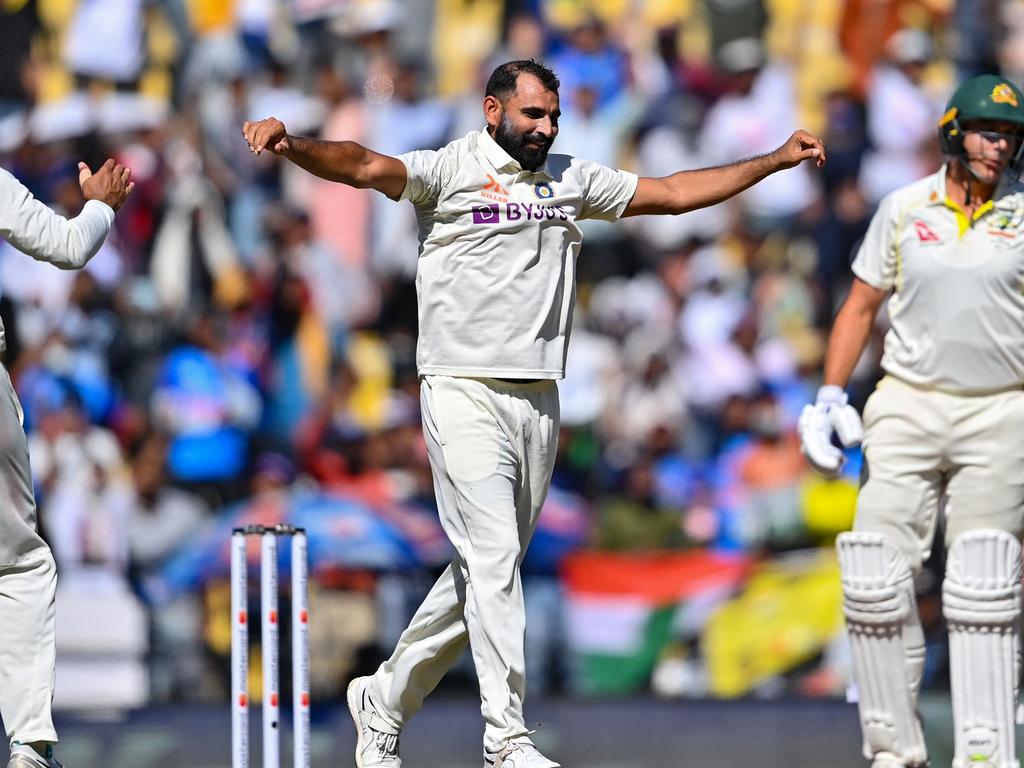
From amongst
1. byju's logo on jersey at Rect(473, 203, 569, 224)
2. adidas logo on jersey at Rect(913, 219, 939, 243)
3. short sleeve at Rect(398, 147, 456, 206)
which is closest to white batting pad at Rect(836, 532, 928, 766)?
adidas logo on jersey at Rect(913, 219, 939, 243)

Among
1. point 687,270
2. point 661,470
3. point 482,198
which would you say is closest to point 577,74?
point 687,270

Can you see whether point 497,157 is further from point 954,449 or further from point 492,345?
point 954,449

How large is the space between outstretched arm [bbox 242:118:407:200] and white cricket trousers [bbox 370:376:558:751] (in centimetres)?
63

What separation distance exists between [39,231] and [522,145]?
55.6 inches

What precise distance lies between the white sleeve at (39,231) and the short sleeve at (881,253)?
2266 mm

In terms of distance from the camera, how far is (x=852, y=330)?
5648mm

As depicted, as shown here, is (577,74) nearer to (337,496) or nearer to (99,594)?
(337,496)

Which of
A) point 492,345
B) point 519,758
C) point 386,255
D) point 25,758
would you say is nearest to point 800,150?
point 492,345

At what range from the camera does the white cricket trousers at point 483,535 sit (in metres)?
5.29

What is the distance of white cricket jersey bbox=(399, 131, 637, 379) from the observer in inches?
216

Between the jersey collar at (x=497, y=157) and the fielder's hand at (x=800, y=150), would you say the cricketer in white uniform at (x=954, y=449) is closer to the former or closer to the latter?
the fielder's hand at (x=800, y=150)

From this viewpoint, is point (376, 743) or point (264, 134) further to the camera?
point (376, 743)

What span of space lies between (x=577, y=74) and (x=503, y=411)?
440 centimetres

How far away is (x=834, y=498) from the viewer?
9117 millimetres
